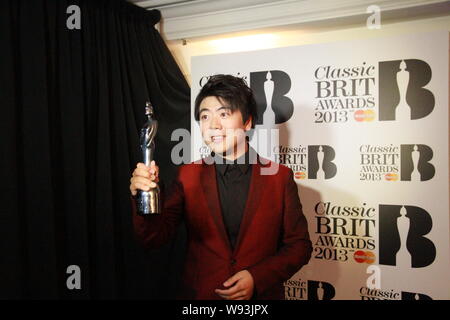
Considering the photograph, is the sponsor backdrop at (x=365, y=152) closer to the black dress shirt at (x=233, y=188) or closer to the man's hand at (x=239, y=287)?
the black dress shirt at (x=233, y=188)

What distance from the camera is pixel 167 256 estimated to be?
232 cm

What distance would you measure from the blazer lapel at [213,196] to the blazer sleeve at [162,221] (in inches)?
4.3

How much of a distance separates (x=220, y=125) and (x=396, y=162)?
0.90 metres

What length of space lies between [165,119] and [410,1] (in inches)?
58.8

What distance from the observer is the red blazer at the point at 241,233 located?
4.61 feet

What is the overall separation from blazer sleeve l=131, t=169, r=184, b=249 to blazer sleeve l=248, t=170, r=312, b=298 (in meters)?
0.36

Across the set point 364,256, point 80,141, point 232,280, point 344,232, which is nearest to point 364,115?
point 344,232

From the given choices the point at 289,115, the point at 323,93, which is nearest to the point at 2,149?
the point at 289,115

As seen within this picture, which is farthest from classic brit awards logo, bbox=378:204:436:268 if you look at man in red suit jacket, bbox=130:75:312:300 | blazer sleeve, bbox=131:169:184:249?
blazer sleeve, bbox=131:169:184:249

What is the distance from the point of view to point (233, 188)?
1.51 m

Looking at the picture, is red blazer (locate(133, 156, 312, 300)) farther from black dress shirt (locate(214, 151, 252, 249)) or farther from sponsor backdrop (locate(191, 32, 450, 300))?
sponsor backdrop (locate(191, 32, 450, 300))

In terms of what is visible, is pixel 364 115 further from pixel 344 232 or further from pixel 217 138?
pixel 217 138

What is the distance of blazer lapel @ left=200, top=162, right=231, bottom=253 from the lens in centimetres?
143
